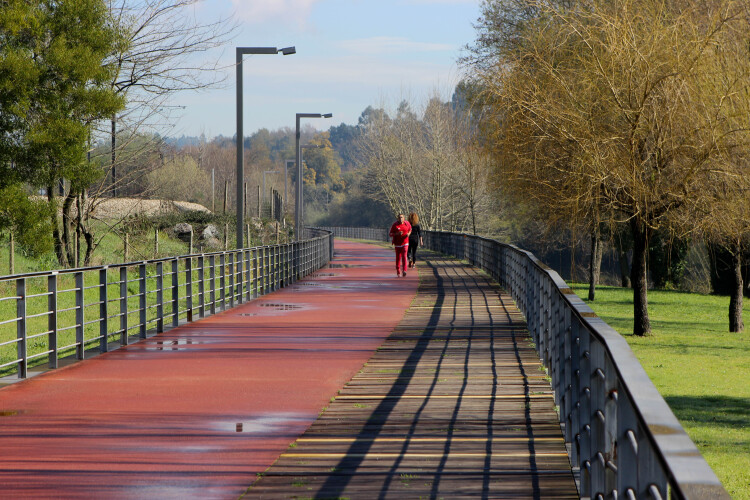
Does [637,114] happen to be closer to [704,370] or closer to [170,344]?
[704,370]

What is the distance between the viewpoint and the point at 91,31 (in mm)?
24734

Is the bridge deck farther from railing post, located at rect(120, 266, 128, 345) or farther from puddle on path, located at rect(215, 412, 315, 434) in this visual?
railing post, located at rect(120, 266, 128, 345)

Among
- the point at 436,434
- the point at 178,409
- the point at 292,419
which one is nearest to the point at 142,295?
the point at 178,409

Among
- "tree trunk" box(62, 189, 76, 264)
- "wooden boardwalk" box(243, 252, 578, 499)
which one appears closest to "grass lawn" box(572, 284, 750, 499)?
"wooden boardwalk" box(243, 252, 578, 499)

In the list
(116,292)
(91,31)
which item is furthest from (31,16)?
(116,292)

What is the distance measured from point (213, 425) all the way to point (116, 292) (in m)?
23.1

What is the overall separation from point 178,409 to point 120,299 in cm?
519

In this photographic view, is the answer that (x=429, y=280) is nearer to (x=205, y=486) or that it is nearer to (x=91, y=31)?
(x=91, y=31)

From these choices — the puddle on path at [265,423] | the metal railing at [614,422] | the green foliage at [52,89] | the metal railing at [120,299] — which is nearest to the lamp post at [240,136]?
the metal railing at [120,299]

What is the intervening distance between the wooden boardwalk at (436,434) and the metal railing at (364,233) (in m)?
73.0

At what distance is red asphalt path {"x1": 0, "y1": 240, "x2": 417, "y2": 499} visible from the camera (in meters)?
6.22

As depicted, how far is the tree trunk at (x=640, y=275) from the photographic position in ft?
75.8

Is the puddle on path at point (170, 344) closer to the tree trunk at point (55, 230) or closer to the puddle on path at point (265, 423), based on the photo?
the puddle on path at point (265, 423)

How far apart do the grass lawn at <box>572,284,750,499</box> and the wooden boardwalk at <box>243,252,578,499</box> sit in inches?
95.8
